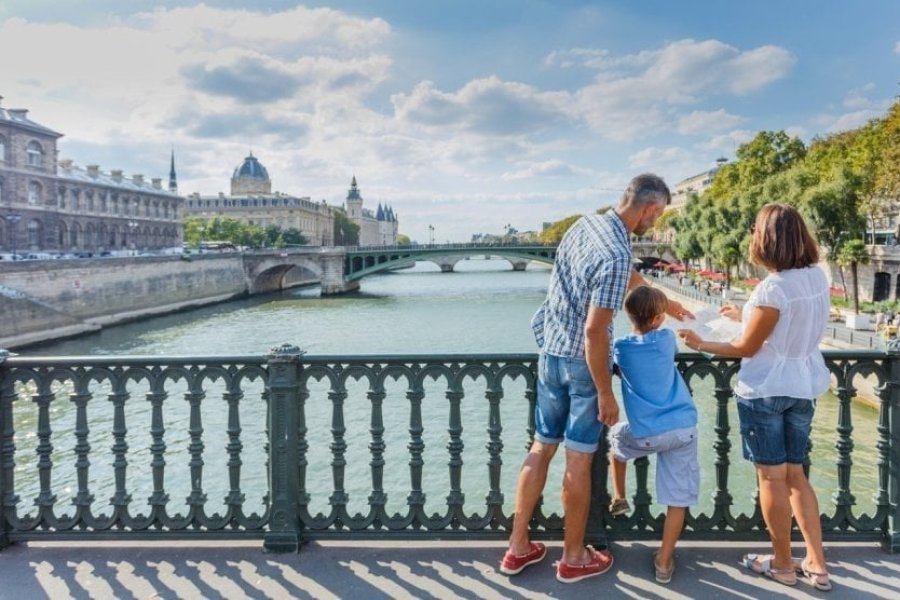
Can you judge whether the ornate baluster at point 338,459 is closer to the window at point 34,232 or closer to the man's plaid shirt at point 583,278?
the man's plaid shirt at point 583,278

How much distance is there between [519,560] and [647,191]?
76.8 inches

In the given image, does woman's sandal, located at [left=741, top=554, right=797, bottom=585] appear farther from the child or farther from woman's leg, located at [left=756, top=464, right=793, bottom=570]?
the child

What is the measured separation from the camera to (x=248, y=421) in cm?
1486

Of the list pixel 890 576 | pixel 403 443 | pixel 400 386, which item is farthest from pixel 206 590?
pixel 400 386

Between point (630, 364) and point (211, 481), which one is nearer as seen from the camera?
point (630, 364)

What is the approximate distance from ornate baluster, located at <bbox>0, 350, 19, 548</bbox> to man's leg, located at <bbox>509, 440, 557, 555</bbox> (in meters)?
2.81

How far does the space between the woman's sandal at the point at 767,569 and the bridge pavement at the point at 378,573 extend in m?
0.04

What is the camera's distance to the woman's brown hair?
10.6 ft

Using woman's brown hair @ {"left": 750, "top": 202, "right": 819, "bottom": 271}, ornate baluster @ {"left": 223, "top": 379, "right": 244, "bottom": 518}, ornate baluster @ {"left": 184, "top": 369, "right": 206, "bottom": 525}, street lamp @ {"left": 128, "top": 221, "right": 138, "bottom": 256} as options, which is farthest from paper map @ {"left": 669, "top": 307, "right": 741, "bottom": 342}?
street lamp @ {"left": 128, "top": 221, "right": 138, "bottom": 256}

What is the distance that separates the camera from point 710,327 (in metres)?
3.51

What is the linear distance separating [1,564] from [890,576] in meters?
4.62

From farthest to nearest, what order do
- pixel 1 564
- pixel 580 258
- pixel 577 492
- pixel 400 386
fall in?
pixel 400 386, pixel 1 564, pixel 577 492, pixel 580 258

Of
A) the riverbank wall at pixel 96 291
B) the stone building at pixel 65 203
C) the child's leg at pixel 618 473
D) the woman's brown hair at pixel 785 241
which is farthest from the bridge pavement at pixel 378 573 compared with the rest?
the stone building at pixel 65 203

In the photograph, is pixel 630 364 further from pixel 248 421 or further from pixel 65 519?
pixel 248 421
